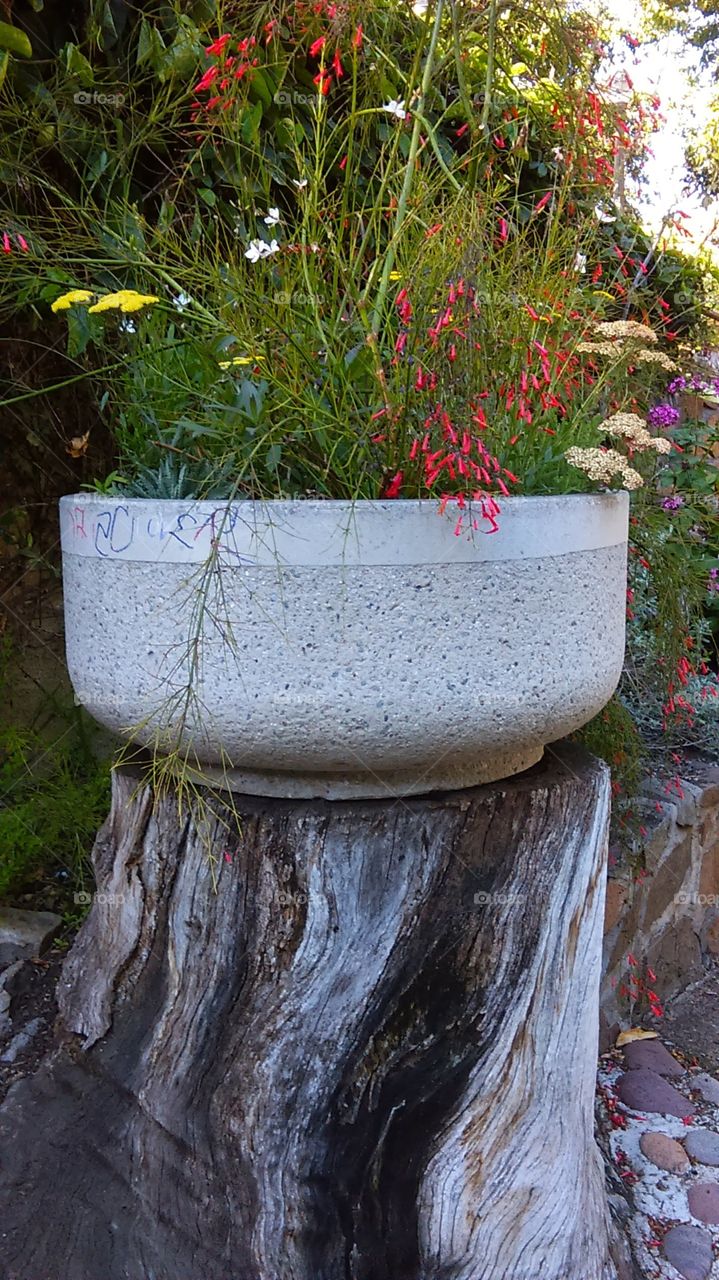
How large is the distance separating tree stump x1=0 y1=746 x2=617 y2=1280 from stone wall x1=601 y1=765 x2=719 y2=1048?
0.74 meters

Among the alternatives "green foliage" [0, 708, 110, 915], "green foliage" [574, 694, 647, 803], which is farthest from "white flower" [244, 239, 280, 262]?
"green foliage" [0, 708, 110, 915]

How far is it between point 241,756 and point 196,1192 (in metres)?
0.61

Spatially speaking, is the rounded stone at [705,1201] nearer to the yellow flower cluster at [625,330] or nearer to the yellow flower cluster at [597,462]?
the yellow flower cluster at [597,462]

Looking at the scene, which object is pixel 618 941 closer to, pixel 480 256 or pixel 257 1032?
pixel 257 1032

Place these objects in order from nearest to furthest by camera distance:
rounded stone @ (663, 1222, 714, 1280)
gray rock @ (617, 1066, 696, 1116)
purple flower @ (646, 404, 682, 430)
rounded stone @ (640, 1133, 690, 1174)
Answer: rounded stone @ (663, 1222, 714, 1280) → rounded stone @ (640, 1133, 690, 1174) → gray rock @ (617, 1066, 696, 1116) → purple flower @ (646, 404, 682, 430)

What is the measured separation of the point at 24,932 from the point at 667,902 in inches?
56.4

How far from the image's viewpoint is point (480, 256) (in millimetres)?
1034

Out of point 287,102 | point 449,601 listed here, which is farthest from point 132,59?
point 449,601

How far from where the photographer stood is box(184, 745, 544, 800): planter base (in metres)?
1.14

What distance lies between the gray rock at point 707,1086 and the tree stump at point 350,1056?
0.65m

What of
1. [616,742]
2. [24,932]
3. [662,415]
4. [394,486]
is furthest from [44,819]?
[662,415]

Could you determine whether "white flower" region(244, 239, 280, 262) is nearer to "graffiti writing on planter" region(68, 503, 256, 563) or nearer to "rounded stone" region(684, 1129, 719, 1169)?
"graffiti writing on planter" region(68, 503, 256, 563)

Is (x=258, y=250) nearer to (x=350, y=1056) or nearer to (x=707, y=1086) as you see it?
(x=350, y=1056)

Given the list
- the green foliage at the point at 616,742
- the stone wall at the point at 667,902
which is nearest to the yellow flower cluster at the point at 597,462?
the green foliage at the point at 616,742
